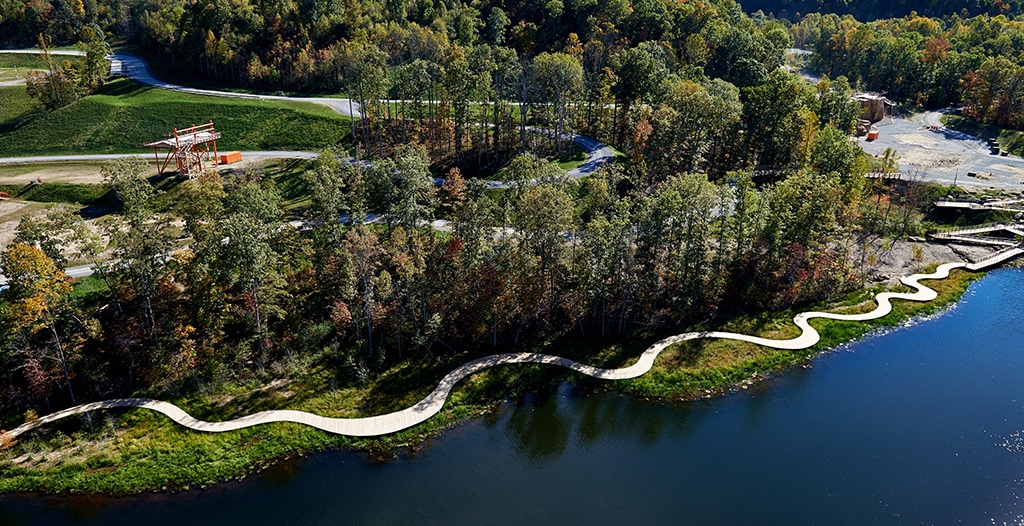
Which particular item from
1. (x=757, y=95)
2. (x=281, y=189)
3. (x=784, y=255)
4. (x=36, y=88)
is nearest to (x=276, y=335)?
(x=281, y=189)

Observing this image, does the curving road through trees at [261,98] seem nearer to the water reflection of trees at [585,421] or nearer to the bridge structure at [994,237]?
the water reflection of trees at [585,421]

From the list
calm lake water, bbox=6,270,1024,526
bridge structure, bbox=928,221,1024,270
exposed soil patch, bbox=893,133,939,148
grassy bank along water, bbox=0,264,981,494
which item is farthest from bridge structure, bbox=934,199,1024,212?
calm lake water, bbox=6,270,1024,526

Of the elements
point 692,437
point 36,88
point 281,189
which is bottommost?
point 692,437

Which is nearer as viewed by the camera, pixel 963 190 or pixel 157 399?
pixel 157 399

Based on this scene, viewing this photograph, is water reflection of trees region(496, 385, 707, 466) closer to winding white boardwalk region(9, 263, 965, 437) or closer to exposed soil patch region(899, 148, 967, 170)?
winding white boardwalk region(9, 263, 965, 437)

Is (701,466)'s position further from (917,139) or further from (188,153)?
(917,139)

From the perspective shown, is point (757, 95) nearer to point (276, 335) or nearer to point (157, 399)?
point (276, 335)
